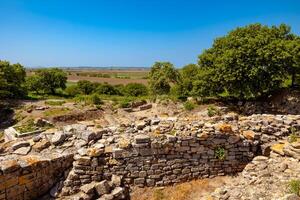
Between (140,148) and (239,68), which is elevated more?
(239,68)

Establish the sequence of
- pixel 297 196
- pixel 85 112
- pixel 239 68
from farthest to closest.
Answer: pixel 85 112 → pixel 239 68 → pixel 297 196

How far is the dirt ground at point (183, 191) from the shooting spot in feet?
26.4

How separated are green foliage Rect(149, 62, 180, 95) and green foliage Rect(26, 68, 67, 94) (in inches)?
620

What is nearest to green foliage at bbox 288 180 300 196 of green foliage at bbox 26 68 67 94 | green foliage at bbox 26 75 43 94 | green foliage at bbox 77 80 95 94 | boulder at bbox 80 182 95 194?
boulder at bbox 80 182 95 194

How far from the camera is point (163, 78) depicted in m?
34.2

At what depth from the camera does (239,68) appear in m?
17.8

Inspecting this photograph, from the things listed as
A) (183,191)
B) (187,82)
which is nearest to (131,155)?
(183,191)

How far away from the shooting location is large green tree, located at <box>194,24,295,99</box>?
17.7 metres

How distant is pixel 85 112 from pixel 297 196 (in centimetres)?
2051

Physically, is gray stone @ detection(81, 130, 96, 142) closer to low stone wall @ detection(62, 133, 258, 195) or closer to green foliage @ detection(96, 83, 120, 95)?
low stone wall @ detection(62, 133, 258, 195)

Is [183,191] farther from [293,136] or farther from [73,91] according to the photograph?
[73,91]

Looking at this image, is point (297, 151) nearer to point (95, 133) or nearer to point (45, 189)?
point (95, 133)

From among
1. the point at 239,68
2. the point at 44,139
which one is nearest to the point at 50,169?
the point at 44,139

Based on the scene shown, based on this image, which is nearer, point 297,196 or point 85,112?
point 297,196
